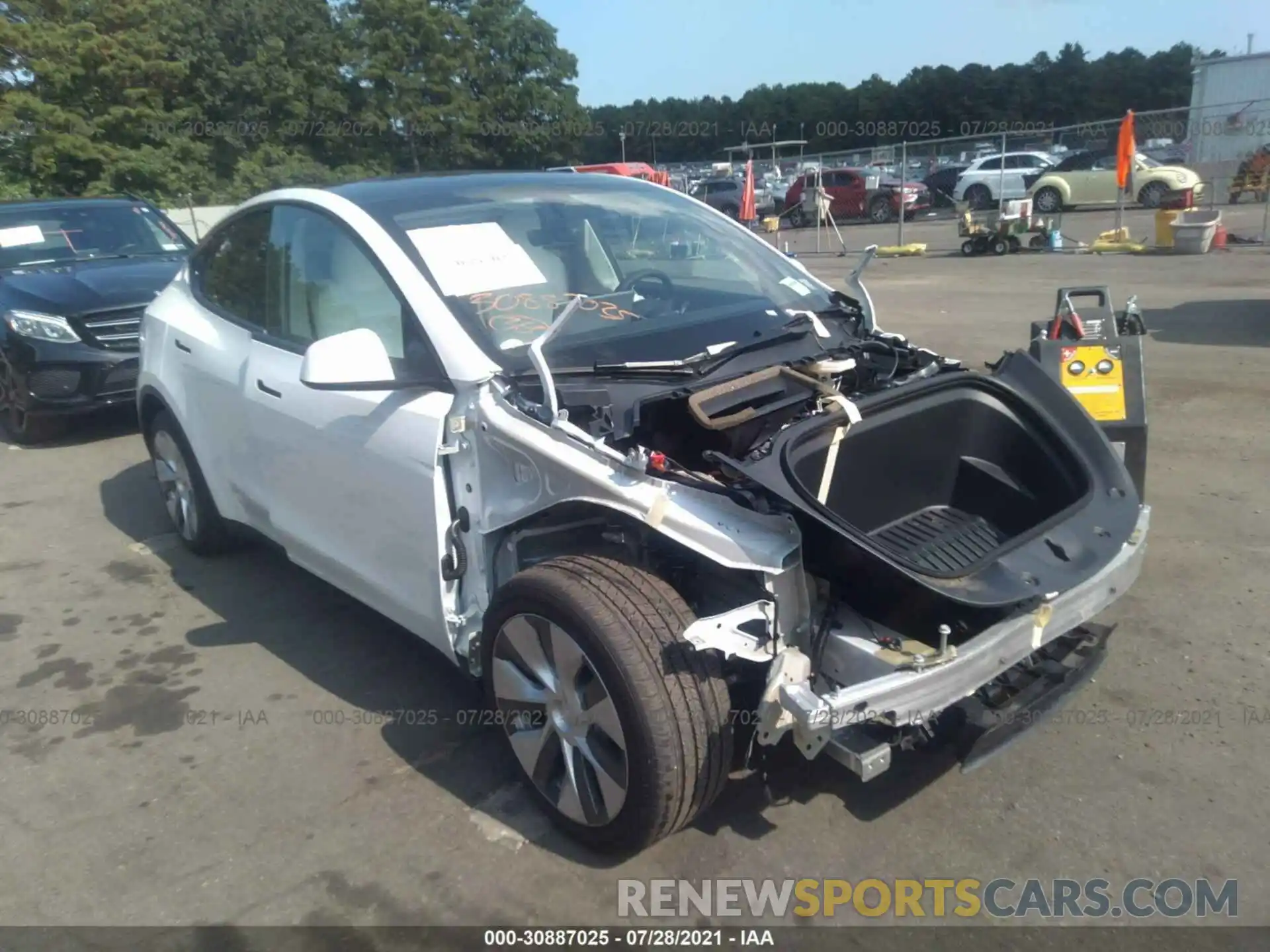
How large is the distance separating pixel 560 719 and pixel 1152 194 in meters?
24.8

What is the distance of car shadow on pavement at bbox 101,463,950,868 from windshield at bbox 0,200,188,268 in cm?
399

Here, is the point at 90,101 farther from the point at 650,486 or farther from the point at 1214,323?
the point at 650,486

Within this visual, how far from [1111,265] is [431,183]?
1399cm

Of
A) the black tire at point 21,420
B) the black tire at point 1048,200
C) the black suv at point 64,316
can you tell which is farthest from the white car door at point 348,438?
the black tire at point 1048,200

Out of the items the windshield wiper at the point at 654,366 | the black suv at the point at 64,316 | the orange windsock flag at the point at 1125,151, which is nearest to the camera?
the windshield wiper at the point at 654,366

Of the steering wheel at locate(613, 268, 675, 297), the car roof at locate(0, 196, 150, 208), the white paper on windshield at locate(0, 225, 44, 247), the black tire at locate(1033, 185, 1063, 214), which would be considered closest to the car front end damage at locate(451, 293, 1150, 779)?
the steering wheel at locate(613, 268, 675, 297)

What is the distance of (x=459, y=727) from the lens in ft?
12.1

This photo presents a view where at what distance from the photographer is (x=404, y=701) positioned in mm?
3879

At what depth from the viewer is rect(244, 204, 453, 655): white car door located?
3275 mm

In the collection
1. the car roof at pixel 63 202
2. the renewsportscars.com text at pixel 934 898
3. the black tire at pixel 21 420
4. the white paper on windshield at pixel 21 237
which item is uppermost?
the car roof at pixel 63 202

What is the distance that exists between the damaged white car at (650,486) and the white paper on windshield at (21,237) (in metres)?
5.49

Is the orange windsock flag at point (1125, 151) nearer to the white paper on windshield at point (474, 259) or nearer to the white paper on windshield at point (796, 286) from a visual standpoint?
the white paper on windshield at point (796, 286)

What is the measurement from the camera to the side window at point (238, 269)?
437cm

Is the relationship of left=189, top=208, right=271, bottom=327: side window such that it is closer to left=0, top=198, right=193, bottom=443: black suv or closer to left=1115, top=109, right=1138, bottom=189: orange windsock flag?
left=0, top=198, right=193, bottom=443: black suv
